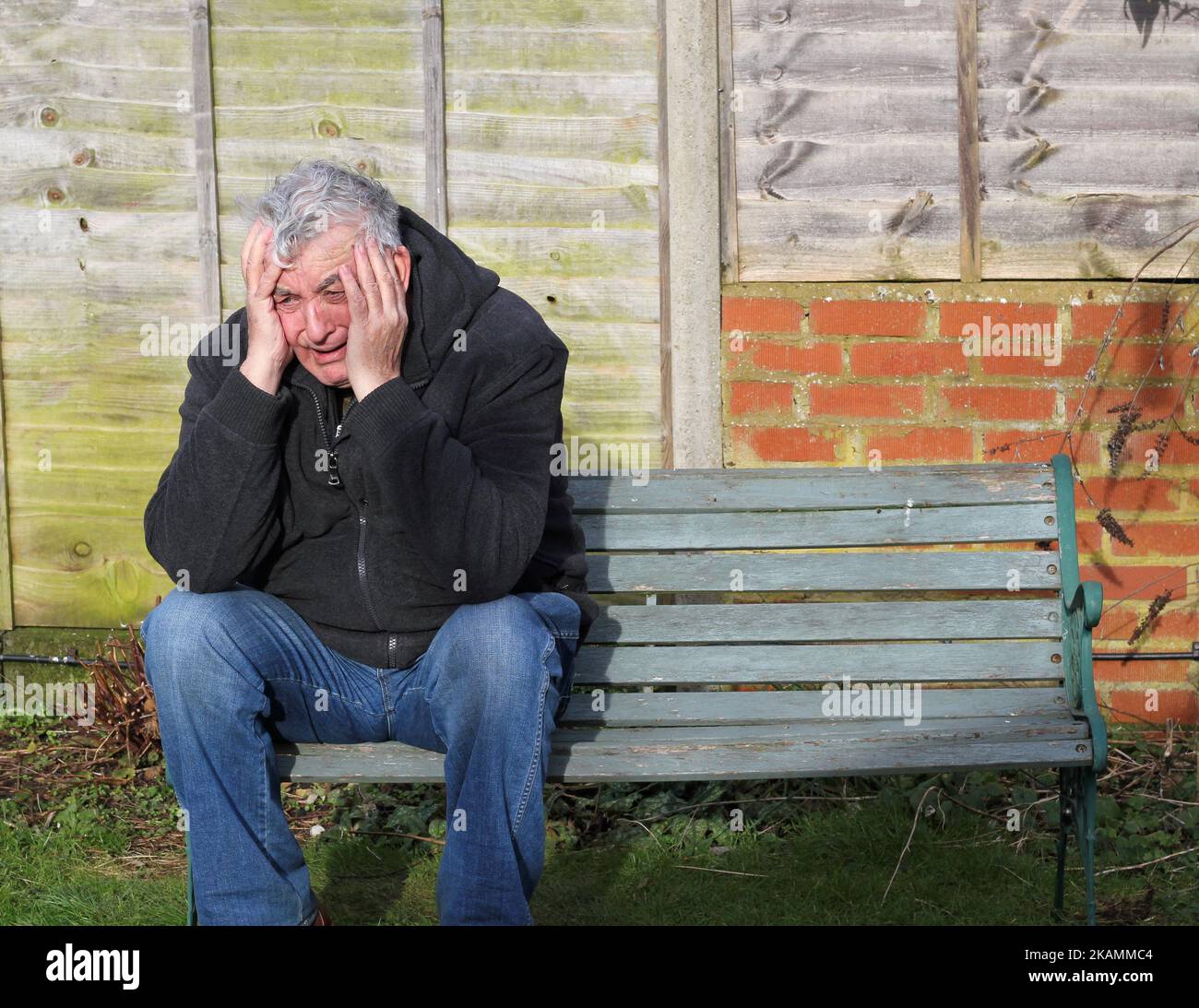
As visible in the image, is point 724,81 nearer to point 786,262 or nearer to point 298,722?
point 786,262

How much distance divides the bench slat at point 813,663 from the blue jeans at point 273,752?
2.30 ft

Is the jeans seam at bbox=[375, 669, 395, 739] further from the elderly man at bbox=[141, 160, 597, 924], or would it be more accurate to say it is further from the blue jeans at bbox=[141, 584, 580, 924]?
the blue jeans at bbox=[141, 584, 580, 924]

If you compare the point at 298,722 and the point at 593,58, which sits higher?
the point at 593,58

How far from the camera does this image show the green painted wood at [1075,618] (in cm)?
309

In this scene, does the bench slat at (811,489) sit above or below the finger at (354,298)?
below

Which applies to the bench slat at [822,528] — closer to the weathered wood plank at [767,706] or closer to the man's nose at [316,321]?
the weathered wood plank at [767,706]

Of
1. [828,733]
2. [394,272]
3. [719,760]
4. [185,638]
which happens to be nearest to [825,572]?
[828,733]

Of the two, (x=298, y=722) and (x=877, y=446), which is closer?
(x=298, y=722)

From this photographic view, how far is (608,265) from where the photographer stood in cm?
454

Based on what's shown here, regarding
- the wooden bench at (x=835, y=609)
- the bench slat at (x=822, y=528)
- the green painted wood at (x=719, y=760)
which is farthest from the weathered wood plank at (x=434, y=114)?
the green painted wood at (x=719, y=760)

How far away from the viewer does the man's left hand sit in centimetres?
275

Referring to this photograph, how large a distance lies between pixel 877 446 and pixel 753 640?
122 centimetres

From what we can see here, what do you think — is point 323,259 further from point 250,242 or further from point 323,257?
point 250,242
